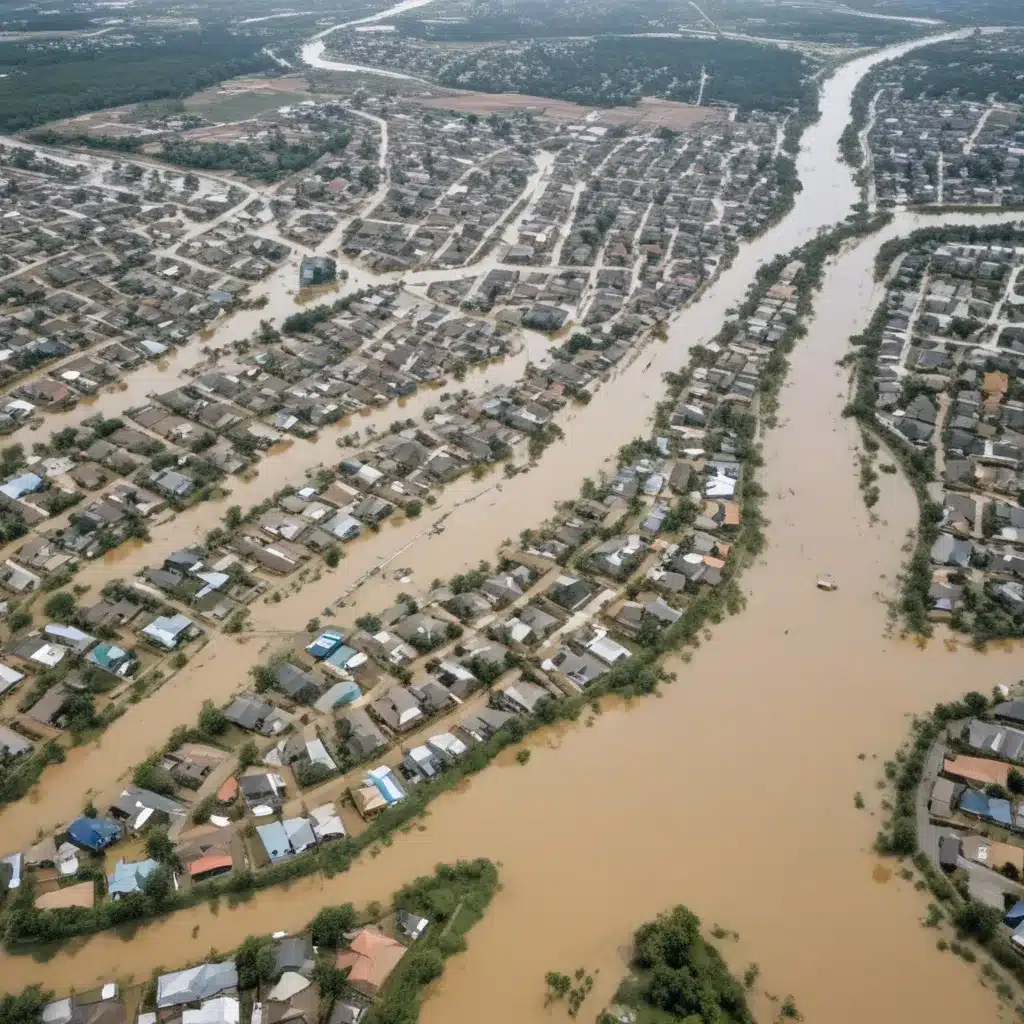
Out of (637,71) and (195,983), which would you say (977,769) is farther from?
(637,71)

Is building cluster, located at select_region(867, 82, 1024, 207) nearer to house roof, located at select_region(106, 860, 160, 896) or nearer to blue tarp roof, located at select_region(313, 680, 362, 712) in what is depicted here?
blue tarp roof, located at select_region(313, 680, 362, 712)

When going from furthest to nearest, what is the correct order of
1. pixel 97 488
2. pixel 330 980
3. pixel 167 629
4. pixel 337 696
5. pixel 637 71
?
pixel 637 71
pixel 97 488
pixel 167 629
pixel 337 696
pixel 330 980

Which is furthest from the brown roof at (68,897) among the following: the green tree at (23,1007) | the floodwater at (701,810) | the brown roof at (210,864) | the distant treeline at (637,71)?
the distant treeline at (637,71)

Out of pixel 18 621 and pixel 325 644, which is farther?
pixel 18 621

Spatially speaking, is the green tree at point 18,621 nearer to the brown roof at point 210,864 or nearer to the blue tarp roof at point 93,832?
the blue tarp roof at point 93,832

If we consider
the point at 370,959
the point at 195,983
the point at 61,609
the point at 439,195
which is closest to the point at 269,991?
the point at 195,983

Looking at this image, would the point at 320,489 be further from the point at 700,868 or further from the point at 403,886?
the point at 700,868

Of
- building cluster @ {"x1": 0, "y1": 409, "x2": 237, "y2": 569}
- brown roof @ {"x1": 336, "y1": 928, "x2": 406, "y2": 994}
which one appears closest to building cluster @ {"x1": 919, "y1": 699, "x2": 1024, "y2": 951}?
brown roof @ {"x1": 336, "y1": 928, "x2": 406, "y2": 994}
